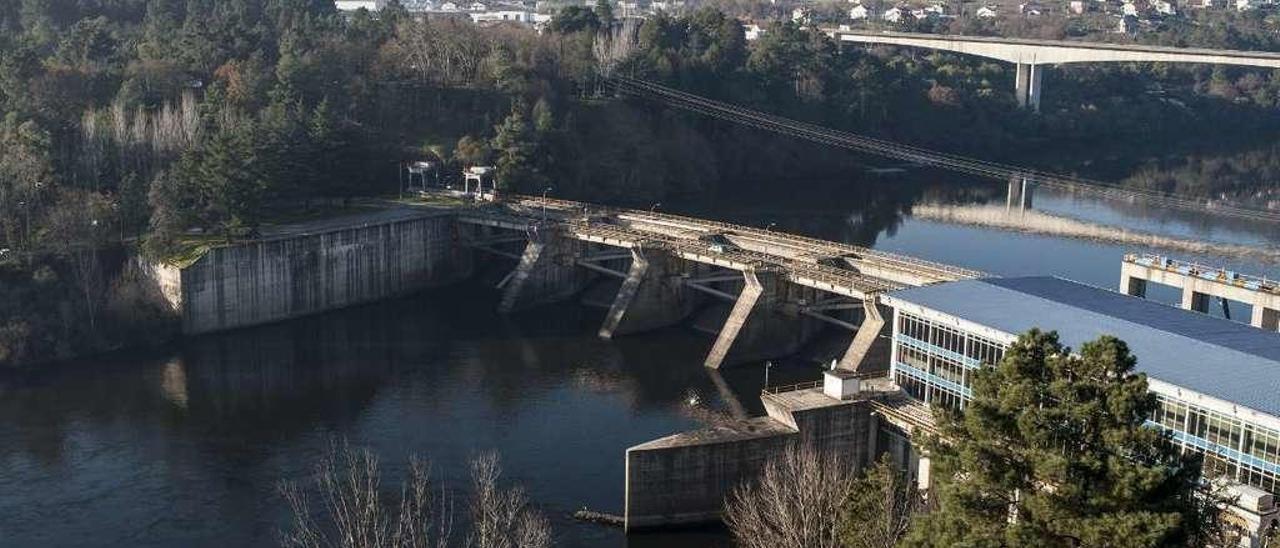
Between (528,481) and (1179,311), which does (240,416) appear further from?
(1179,311)

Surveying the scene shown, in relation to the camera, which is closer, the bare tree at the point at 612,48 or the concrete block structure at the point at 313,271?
the concrete block structure at the point at 313,271

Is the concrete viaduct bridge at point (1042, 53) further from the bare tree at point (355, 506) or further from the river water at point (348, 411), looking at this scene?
the bare tree at point (355, 506)

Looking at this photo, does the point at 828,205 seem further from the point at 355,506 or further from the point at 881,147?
the point at 355,506

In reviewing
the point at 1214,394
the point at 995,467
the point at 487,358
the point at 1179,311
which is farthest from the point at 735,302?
the point at 995,467

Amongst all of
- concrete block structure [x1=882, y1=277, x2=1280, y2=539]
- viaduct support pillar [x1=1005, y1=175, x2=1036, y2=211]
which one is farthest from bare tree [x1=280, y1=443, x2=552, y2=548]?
viaduct support pillar [x1=1005, y1=175, x2=1036, y2=211]

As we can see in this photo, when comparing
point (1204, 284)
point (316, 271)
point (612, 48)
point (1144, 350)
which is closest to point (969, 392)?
point (1144, 350)

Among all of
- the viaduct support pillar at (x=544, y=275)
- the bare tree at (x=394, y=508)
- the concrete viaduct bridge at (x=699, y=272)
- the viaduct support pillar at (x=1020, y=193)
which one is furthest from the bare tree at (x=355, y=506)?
the viaduct support pillar at (x=1020, y=193)
